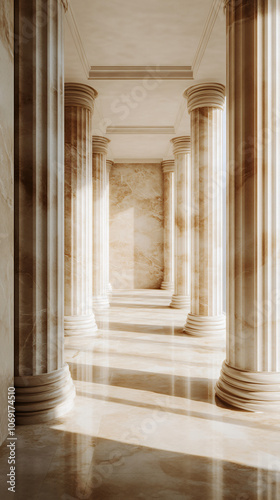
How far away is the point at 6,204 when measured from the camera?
6.62 metres

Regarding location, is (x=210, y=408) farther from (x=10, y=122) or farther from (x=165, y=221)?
(x=165, y=221)

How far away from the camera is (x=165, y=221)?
30328mm

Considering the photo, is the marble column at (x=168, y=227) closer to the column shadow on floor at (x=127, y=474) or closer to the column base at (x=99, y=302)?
the column base at (x=99, y=302)

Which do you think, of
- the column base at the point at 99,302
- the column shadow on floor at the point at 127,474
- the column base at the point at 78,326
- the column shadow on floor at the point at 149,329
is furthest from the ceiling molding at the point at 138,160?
the column shadow on floor at the point at 127,474

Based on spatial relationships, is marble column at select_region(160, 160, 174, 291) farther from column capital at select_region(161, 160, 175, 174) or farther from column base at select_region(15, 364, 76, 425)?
column base at select_region(15, 364, 76, 425)

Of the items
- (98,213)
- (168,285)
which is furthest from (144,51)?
(168,285)

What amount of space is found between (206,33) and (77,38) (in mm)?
3737

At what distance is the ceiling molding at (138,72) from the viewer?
1409 cm

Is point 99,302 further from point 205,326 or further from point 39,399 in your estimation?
point 39,399

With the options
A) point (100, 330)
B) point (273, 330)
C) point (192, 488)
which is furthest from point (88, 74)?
point (192, 488)

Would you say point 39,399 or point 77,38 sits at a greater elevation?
point 77,38

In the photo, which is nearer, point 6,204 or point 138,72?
point 6,204

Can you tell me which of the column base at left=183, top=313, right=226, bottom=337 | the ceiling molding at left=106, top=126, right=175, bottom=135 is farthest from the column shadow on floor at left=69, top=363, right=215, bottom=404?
the ceiling molding at left=106, top=126, right=175, bottom=135

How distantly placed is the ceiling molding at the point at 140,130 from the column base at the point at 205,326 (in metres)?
11.2
